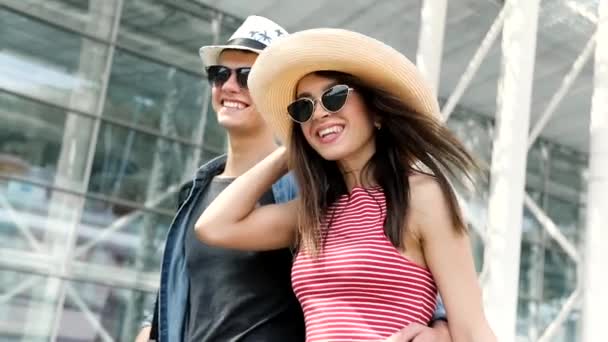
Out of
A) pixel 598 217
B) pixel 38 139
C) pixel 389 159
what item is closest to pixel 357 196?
pixel 389 159

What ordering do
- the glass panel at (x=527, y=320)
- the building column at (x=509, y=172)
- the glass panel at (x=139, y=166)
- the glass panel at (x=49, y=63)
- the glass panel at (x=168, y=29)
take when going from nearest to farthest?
the building column at (x=509, y=172)
the glass panel at (x=49, y=63)
the glass panel at (x=139, y=166)
the glass panel at (x=168, y=29)
the glass panel at (x=527, y=320)

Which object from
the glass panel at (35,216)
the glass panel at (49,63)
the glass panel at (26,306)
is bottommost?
the glass panel at (26,306)

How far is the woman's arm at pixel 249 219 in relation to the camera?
5.88 ft

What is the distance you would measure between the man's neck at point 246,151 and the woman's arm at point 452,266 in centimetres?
62

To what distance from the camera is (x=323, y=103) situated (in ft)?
5.53

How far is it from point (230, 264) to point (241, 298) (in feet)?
0.32

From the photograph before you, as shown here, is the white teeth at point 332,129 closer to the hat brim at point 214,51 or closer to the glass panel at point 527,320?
the hat brim at point 214,51

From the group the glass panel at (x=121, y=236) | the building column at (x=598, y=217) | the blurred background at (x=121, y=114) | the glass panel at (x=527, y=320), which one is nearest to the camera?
the building column at (x=598, y=217)

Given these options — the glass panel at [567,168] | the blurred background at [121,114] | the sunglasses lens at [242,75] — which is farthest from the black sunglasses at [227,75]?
the glass panel at [567,168]

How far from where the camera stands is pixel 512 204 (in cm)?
786

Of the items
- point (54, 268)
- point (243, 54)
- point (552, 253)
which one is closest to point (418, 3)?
point (54, 268)

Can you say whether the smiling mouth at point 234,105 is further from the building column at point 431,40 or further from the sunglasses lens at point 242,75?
the building column at point 431,40

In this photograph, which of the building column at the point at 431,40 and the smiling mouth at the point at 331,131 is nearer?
the smiling mouth at the point at 331,131

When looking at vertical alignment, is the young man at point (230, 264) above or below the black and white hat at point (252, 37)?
below
